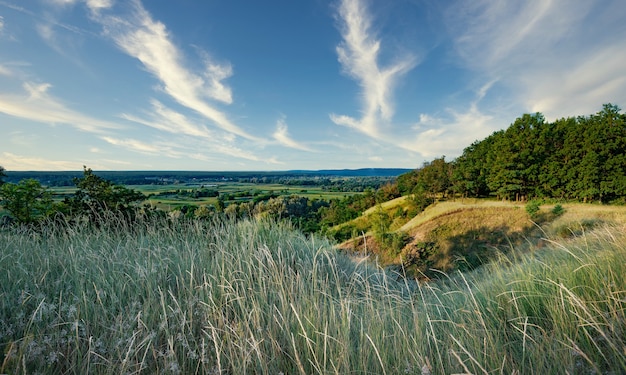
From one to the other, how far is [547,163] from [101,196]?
188 feet

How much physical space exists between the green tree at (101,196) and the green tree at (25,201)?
1726 millimetres

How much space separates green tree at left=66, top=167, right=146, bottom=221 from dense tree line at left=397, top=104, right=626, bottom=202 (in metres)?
52.4

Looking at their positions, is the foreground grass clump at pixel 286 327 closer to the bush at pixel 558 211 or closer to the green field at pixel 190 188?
the green field at pixel 190 188

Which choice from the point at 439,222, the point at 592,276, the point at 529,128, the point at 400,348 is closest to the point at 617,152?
the point at 529,128

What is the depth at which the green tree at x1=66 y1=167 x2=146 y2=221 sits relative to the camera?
28.1 feet

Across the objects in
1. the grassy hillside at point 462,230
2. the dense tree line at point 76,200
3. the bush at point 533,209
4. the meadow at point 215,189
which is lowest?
the grassy hillside at point 462,230

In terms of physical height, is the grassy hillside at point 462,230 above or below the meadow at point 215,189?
below

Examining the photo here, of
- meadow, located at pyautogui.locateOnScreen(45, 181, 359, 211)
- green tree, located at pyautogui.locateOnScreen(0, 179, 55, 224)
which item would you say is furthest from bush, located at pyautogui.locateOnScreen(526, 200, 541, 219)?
green tree, located at pyautogui.locateOnScreen(0, 179, 55, 224)

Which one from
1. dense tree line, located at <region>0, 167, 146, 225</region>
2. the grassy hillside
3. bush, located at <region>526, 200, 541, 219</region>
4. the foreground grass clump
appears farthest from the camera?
bush, located at <region>526, 200, 541, 219</region>

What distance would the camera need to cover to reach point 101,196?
28.8 feet

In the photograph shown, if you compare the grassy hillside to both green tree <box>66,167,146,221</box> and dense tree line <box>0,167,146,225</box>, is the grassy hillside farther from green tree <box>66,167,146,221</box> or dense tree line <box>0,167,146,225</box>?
dense tree line <box>0,167,146,225</box>

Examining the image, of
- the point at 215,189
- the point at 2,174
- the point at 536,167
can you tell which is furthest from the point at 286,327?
the point at 536,167

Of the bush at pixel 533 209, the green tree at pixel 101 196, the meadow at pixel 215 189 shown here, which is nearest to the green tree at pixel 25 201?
the meadow at pixel 215 189

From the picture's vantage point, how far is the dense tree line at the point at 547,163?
38.8 metres
